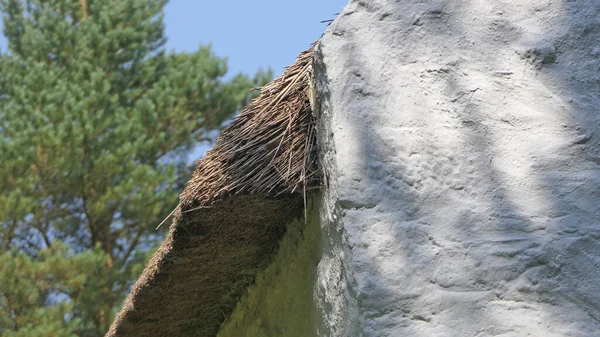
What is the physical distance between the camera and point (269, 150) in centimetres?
208

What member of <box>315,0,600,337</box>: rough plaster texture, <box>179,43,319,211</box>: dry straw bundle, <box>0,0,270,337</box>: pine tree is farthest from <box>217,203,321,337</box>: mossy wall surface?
<box>0,0,270,337</box>: pine tree

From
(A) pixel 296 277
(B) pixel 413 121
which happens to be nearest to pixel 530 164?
(B) pixel 413 121

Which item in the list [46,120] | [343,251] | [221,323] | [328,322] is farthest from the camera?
[46,120]

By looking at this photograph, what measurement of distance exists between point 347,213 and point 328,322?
13.4 inches

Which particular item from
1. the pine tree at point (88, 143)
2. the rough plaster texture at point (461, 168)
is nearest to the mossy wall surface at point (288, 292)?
the rough plaster texture at point (461, 168)

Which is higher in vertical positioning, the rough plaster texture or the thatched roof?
the thatched roof

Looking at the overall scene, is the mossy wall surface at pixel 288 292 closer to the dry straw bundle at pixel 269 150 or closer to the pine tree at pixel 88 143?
the dry straw bundle at pixel 269 150

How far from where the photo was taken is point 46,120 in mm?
10617

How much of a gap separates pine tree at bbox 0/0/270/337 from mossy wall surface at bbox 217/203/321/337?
22.3 feet

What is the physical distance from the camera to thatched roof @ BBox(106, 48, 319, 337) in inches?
81.4

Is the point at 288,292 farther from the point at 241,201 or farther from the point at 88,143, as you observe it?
the point at 88,143

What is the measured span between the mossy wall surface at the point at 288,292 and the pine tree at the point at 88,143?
22.3ft

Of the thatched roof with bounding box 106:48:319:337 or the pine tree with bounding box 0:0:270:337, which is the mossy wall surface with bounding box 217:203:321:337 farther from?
the pine tree with bounding box 0:0:270:337

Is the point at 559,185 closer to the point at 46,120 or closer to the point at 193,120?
the point at 46,120
